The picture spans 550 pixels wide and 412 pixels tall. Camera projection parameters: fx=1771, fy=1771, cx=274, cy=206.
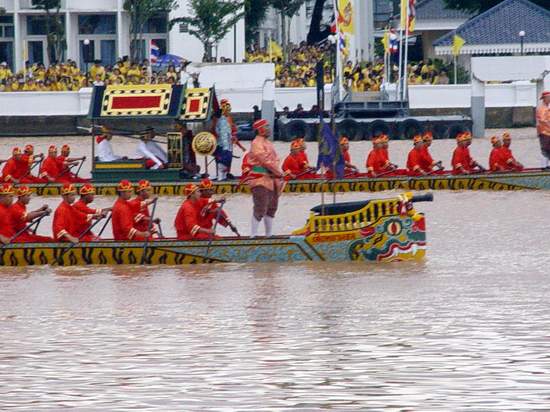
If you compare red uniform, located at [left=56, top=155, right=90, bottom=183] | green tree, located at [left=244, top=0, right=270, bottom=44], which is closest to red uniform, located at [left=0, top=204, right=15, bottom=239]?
red uniform, located at [left=56, top=155, right=90, bottom=183]

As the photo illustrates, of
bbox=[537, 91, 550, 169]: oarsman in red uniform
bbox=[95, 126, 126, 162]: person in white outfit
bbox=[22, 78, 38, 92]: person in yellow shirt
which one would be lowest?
bbox=[95, 126, 126, 162]: person in white outfit

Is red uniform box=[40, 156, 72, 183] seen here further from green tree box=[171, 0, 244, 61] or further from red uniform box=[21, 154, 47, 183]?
green tree box=[171, 0, 244, 61]

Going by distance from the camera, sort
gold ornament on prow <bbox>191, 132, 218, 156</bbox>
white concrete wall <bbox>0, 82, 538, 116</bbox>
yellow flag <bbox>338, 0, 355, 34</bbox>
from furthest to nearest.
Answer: white concrete wall <bbox>0, 82, 538, 116</bbox> < yellow flag <bbox>338, 0, 355, 34</bbox> < gold ornament on prow <bbox>191, 132, 218, 156</bbox>

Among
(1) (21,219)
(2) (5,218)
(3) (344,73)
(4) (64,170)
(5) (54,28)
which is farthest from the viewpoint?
(5) (54,28)

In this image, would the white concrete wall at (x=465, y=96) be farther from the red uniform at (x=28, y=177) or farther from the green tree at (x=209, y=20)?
the red uniform at (x=28, y=177)

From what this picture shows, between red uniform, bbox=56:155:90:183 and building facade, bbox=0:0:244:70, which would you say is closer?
red uniform, bbox=56:155:90:183

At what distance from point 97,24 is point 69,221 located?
142 ft

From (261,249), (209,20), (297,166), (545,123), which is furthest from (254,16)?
(261,249)

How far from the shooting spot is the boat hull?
2142 cm

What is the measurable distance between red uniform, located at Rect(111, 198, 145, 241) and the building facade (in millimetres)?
41908

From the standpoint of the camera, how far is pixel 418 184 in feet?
104

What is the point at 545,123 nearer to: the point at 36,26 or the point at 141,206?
the point at 141,206

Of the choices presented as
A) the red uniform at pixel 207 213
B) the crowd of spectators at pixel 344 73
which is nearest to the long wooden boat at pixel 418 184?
the red uniform at pixel 207 213

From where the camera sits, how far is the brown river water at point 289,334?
525 inches
